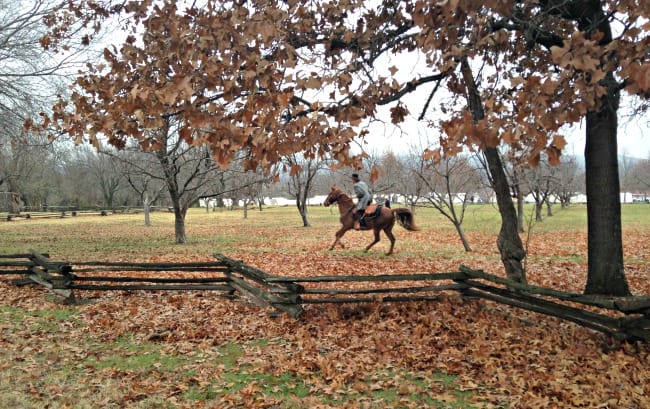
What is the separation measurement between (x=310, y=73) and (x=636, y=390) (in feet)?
14.9

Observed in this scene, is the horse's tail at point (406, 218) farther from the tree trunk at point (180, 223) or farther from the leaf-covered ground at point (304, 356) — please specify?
the tree trunk at point (180, 223)

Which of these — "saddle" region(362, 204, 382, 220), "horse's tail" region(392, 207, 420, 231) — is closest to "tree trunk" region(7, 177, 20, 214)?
"saddle" region(362, 204, 382, 220)

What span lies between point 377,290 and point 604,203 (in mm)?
3740

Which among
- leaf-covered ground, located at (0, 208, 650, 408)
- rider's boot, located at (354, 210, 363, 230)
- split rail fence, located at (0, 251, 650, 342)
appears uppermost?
rider's boot, located at (354, 210, 363, 230)

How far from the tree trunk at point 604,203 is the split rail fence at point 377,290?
0.48 meters

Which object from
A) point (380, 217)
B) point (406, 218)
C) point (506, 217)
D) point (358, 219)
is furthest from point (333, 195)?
point (506, 217)

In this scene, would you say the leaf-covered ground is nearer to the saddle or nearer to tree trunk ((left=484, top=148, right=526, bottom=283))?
Result: tree trunk ((left=484, top=148, right=526, bottom=283))

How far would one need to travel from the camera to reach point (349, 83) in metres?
4.93

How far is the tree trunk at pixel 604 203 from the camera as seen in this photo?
21.8 ft

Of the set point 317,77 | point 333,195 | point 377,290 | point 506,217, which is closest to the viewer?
point 317,77

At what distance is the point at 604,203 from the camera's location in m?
6.69

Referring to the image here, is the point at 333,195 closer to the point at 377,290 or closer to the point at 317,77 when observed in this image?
the point at 377,290

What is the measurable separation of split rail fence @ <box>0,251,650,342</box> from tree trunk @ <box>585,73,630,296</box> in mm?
482

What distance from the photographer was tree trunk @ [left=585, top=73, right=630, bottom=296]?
6.66 m
